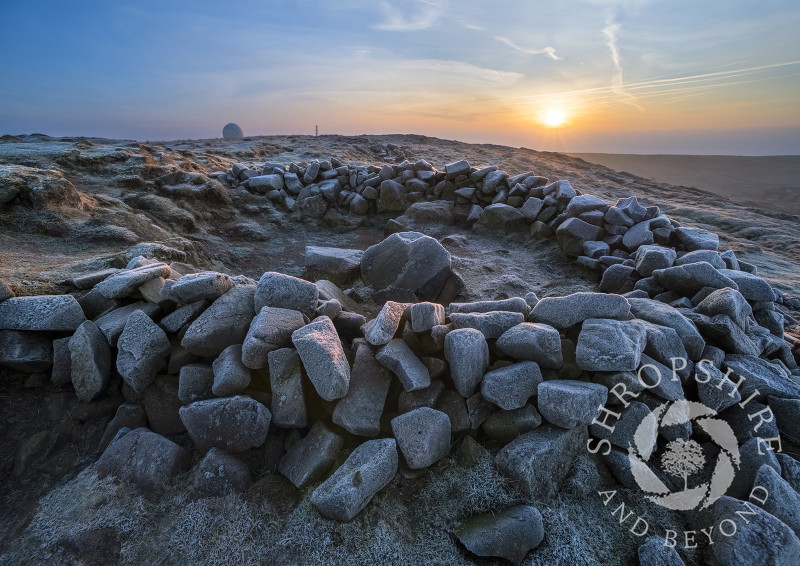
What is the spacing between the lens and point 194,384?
2.76 metres

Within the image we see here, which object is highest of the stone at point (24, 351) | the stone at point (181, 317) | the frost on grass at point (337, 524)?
the stone at point (181, 317)

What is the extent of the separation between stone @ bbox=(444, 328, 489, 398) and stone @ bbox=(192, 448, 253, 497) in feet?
4.61

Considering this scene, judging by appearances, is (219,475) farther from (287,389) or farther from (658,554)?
(658,554)

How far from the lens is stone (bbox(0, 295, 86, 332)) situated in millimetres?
3010

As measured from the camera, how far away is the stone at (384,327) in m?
2.72

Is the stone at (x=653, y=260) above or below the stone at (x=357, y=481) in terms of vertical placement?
above

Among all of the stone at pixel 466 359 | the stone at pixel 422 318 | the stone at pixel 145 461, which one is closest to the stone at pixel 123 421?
the stone at pixel 145 461

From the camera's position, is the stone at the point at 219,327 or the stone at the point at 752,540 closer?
the stone at the point at 752,540

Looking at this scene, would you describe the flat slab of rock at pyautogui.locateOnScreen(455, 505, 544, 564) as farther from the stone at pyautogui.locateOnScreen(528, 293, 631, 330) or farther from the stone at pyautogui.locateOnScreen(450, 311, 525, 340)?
the stone at pyautogui.locateOnScreen(528, 293, 631, 330)

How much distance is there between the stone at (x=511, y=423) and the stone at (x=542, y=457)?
48mm

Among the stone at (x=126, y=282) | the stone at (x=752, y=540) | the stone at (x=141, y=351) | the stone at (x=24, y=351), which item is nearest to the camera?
the stone at (x=752, y=540)

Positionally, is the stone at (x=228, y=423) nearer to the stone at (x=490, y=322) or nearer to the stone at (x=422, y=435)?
the stone at (x=422, y=435)

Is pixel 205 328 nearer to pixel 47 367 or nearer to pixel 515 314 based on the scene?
pixel 47 367

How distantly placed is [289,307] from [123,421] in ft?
4.41
